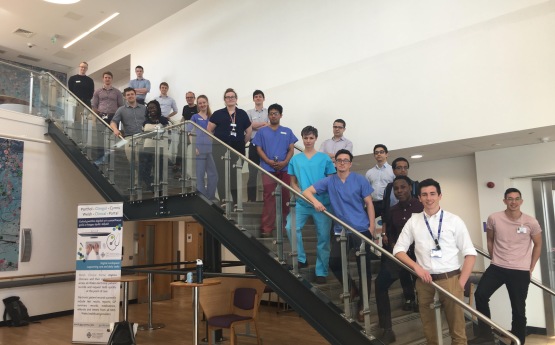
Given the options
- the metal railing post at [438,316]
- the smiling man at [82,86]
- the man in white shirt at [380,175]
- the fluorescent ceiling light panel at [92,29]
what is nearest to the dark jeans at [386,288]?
the metal railing post at [438,316]

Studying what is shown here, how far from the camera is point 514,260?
4.57 metres

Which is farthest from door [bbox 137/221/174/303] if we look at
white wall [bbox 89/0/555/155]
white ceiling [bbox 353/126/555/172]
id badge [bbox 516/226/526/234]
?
id badge [bbox 516/226/526/234]

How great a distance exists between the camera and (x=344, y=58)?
790cm

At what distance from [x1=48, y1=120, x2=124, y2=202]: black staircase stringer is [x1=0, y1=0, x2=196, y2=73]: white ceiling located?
13.9 ft

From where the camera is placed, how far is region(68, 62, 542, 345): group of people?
3.32m

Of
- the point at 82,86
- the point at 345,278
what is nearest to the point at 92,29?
A: the point at 82,86

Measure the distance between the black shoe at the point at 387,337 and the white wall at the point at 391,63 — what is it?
3684 mm

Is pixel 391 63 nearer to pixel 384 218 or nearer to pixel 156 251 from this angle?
pixel 384 218

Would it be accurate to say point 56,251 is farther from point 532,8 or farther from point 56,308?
point 532,8

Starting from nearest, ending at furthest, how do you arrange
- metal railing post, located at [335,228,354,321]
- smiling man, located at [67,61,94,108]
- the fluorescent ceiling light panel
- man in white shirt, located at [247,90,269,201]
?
metal railing post, located at [335,228,354,321] → man in white shirt, located at [247,90,269,201] → smiling man, located at [67,61,94,108] → the fluorescent ceiling light panel

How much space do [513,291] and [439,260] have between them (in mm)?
1865

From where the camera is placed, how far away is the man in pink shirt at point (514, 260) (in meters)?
4.53

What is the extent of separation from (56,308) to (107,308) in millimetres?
3650

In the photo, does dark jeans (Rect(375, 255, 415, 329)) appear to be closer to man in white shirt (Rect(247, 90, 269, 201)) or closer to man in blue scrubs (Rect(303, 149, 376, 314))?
man in blue scrubs (Rect(303, 149, 376, 314))
